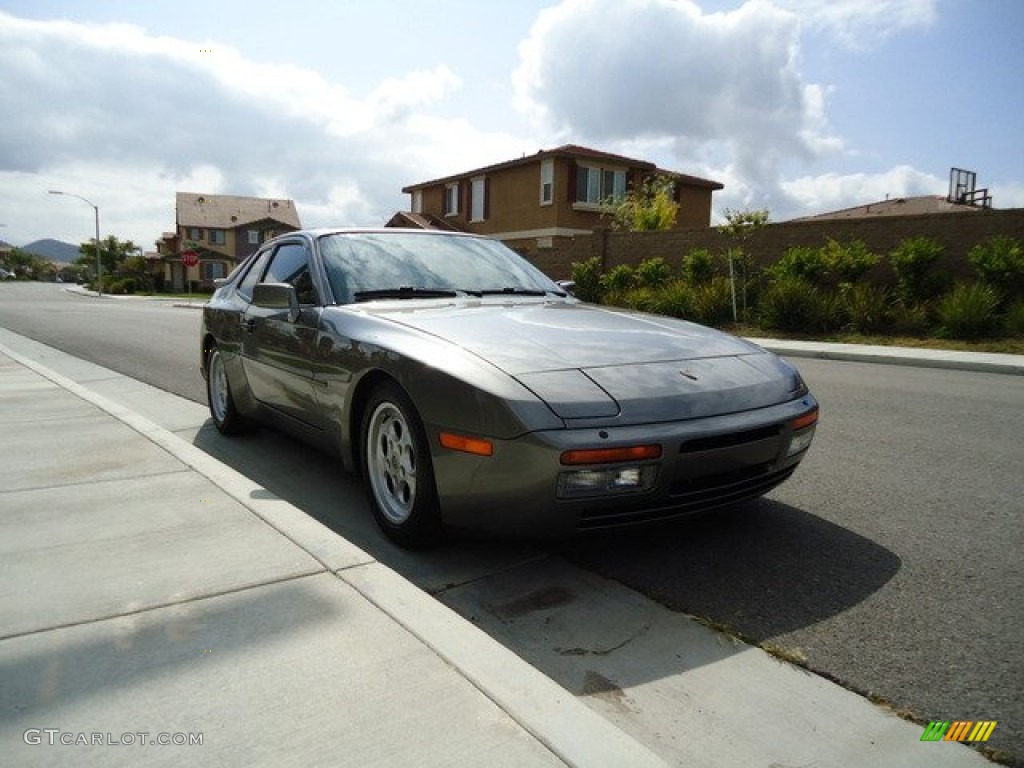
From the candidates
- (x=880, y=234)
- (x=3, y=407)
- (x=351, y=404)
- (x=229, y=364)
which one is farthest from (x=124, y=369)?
(x=880, y=234)

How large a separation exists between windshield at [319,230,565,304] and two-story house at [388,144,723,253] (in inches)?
914

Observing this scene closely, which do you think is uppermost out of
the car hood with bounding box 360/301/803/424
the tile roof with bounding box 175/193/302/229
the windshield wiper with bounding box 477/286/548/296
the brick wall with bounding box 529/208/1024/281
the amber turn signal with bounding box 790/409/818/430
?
the tile roof with bounding box 175/193/302/229

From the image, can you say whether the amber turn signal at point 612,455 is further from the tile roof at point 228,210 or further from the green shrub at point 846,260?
the tile roof at point 228,210

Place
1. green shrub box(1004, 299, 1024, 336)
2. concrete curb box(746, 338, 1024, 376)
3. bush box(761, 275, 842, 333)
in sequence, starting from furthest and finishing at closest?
bush box(761, 275, 842, 333), green shrub box(1004, 299, 1024, 336), concrete curb box(746, 338, 1024, 376)

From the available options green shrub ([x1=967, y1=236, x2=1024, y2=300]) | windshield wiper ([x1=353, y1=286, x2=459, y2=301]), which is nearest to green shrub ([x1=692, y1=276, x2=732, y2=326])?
green shrub ([x1=967, y1=236, x2=1024, y2=300])

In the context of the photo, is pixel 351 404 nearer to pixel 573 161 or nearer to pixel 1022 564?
pixel 1022 564

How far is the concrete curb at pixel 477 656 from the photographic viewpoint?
185 centimetres

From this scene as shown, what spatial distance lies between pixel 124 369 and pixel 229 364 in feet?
16.5

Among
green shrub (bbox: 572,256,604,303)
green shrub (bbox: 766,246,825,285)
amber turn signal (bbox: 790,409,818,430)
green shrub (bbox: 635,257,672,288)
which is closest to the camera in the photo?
amber turn signal (bbox: 790,409,818,430)

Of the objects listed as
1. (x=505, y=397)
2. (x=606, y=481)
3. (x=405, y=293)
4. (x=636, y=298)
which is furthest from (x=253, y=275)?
(x=636, y=298)

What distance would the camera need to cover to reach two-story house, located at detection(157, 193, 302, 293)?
68.1m

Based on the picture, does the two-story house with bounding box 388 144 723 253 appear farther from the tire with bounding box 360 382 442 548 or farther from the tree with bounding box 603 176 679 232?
the tire with bounding box 360 382 442 548

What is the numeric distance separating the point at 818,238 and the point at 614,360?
52.9 ft

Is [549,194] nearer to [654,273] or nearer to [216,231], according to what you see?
[654,273]
